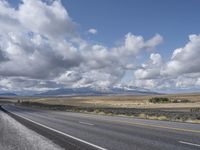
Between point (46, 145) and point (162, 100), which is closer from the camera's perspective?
point (46, 145)

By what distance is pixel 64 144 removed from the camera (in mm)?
12727

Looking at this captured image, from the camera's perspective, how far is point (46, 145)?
12.4 meters

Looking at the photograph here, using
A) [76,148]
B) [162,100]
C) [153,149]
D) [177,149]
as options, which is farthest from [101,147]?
[162,100]

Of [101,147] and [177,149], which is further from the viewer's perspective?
[101,147]

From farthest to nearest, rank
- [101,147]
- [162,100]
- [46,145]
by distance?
[162,100], [46,145], [101,147]

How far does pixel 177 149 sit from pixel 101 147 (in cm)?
264

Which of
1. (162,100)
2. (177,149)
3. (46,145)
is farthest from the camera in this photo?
(162,100)

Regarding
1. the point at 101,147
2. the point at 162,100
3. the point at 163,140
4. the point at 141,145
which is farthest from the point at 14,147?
the point at 162,100

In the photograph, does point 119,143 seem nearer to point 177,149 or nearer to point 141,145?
point 141,145

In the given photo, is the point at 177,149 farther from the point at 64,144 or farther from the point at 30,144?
the point at 30,144

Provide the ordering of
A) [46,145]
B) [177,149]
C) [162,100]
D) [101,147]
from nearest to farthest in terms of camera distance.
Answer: [177,149]
[101,147]
[46,145]
[162,100]

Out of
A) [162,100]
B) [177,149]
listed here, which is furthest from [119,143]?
[162,100]

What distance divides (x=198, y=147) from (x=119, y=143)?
118 inches

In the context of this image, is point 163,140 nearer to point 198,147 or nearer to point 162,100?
point 198,147
